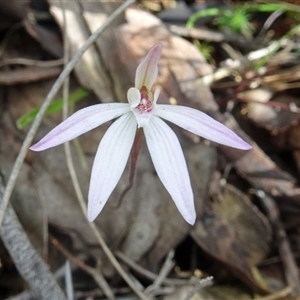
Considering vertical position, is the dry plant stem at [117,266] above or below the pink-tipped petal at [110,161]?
below

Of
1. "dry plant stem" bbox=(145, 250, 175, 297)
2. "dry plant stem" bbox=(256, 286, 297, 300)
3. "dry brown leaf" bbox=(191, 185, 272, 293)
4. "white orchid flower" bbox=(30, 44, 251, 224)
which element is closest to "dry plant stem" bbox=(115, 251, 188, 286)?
"dry plant stem" bbox=(145, 250, 175, 297)

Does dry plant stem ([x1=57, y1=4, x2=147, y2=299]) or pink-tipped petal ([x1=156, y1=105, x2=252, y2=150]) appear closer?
pink-tipped petal ([x1=156, y1=105, x2=252, y2=150])

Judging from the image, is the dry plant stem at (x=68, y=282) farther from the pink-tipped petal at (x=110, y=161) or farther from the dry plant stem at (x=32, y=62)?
the dry plant stem at (x=32, y=62)

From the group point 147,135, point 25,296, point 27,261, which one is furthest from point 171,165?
point 25,296

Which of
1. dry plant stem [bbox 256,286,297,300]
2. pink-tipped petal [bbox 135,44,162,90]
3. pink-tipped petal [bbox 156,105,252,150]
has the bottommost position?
dry plant stem [bbox 256,286,297,300]

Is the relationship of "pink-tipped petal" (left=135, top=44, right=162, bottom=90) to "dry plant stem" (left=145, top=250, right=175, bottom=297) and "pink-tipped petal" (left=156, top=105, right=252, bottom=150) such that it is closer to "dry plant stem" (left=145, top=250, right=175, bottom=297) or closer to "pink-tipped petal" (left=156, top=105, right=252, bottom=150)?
"pink-tipped petal" (left=156, top=105, right=252, bottom=150)

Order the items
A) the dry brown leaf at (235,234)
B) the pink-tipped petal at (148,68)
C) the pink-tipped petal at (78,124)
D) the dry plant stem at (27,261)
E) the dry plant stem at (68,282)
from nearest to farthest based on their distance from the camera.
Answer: the pink-tipped petal at (78,124) → the pink-tipped petal at (148,68) → the dry plant stem at (27,261) → the dry plant stem at (68,282) → the dry brown leaf at (235,234)

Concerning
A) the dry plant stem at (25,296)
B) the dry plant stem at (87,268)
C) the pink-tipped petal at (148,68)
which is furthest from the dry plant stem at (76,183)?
the pink-tipped petal at (148,68)

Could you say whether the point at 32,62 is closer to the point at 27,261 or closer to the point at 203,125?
the point at 27,261
